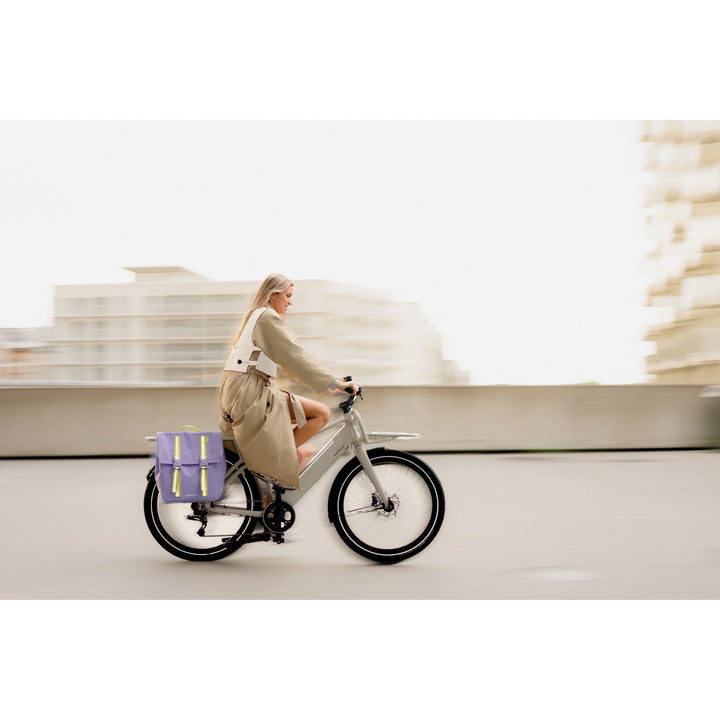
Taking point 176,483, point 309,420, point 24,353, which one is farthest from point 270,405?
point 24,353

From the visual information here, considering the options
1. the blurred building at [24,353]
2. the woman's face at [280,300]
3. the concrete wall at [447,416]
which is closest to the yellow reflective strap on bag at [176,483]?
the woman's face at [280,300]

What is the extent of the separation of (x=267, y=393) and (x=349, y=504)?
2.73 feet

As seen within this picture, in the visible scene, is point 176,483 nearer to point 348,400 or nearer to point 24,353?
point 348,400

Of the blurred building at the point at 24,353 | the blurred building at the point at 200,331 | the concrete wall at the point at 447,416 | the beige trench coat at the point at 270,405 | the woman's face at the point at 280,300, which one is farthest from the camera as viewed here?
the blurred building at the point at 200,331

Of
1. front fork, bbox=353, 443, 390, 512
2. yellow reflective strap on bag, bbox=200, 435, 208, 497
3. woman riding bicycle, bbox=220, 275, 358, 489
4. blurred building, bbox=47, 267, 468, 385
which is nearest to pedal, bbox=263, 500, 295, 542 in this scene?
woman riding bicycle, bbox=220, 275, 358, 489

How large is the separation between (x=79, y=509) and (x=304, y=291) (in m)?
5.25

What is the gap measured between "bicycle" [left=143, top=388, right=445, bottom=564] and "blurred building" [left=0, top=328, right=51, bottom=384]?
22.6 feet

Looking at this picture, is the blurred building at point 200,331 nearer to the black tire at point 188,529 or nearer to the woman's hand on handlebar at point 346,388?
the black tire at point 188,529

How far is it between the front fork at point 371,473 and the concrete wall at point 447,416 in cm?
602

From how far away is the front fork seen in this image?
4.84 meters

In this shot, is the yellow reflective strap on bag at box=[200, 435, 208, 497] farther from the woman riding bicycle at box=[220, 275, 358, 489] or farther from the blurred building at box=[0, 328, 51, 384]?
the blurred building at box=[0, 328, 51, 384]

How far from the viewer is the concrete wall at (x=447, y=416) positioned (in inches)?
428

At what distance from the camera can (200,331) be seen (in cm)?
1117

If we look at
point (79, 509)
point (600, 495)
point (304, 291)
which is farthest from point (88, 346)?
point (600, 495)
